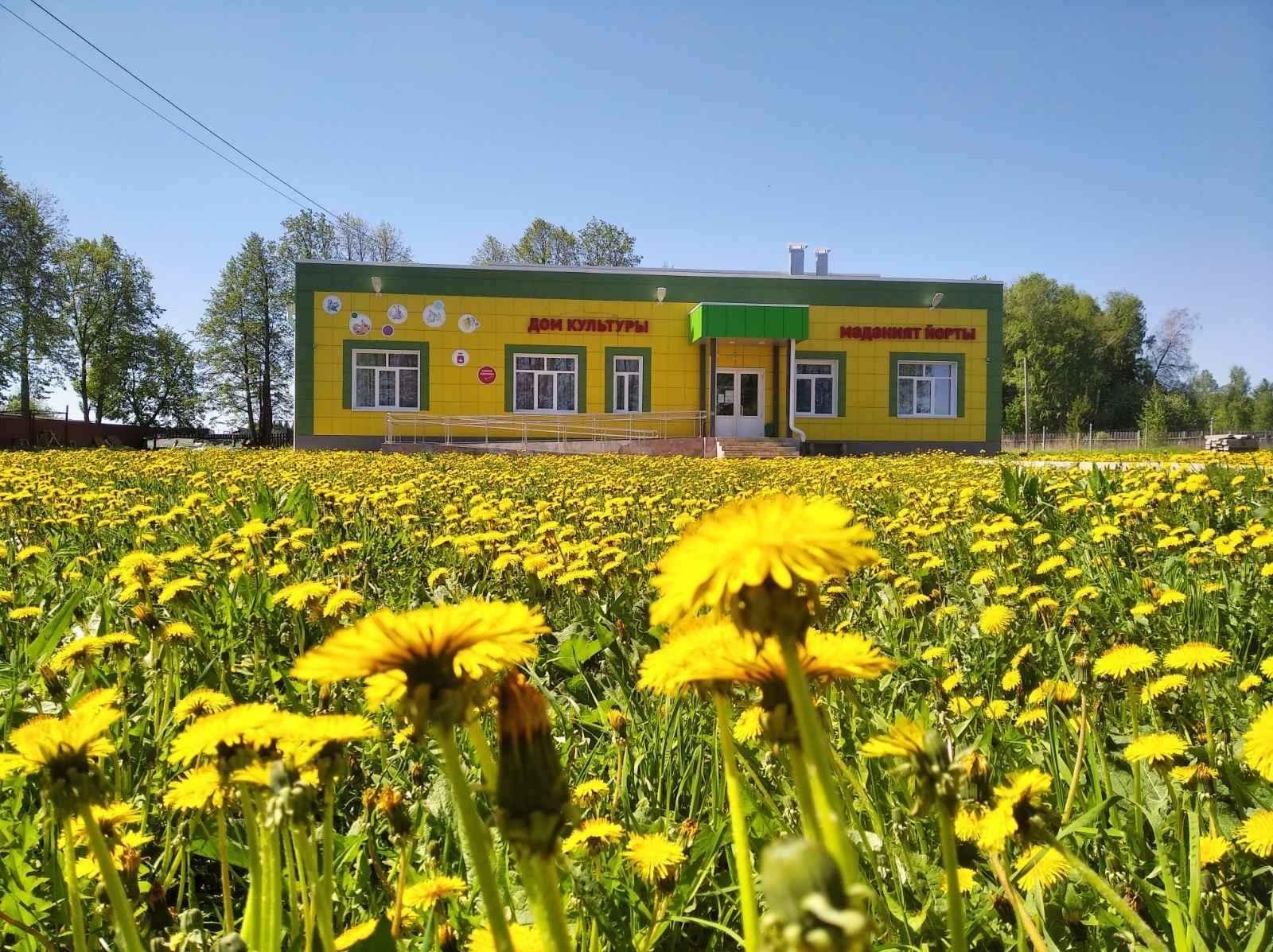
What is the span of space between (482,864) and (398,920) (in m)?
0.60

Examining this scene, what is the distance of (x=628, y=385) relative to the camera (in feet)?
83.7

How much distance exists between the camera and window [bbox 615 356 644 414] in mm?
25453

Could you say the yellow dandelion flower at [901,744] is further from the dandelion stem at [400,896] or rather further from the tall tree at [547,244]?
the tall tree at [547,244]

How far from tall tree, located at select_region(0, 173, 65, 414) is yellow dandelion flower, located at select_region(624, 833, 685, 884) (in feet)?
145

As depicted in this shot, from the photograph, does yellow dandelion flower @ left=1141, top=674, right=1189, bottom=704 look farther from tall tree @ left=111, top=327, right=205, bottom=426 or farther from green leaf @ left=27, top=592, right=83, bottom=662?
tall tree @ left=111, top=327, right=205, bottom=426

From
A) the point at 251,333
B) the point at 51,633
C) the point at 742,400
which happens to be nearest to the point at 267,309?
the point at 251,333

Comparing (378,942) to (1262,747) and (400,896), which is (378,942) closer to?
(400,896)

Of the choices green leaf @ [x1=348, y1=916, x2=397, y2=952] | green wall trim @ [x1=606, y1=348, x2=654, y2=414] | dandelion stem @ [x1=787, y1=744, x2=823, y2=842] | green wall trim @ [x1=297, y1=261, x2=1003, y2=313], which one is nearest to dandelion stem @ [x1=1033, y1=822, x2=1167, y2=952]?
dandelion stem @ [x1=787, y1=744, x2=823, y2=842]

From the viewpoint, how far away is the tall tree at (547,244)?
54594mm

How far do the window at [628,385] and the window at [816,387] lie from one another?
16.0 ft

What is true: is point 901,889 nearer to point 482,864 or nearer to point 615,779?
point 615,779

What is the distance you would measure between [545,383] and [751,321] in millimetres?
6235

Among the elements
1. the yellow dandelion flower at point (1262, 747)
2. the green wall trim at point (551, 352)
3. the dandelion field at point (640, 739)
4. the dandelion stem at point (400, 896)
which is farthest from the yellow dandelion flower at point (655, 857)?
the green wall trim at point (551, 352)

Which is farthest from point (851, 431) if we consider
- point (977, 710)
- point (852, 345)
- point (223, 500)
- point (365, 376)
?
point (977, 710)
